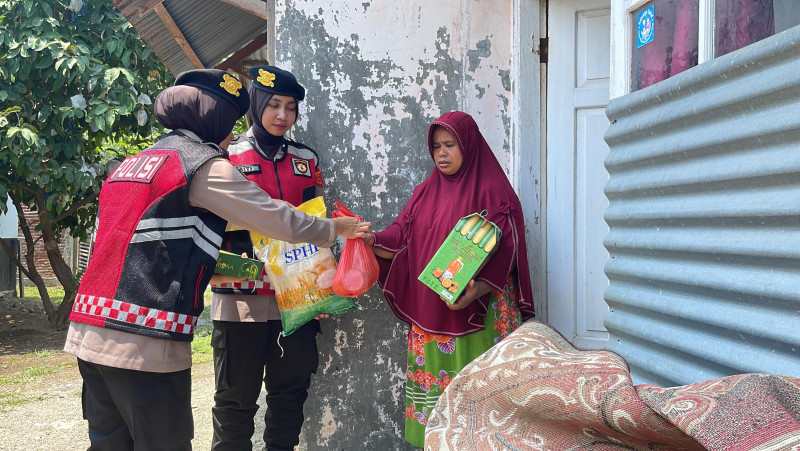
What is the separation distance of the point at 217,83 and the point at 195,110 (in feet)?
0.47

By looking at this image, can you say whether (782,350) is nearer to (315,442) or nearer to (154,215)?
(154,215)

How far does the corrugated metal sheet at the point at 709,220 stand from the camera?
1587mm

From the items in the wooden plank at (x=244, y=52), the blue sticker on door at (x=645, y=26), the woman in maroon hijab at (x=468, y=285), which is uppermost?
the wooden plank at (x=244, y=52)

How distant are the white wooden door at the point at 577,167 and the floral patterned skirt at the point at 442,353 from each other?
0.44 meters

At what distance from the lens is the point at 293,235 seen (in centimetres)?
287

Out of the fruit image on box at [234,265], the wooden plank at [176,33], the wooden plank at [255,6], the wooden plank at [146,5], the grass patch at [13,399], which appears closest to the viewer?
the fruit image on box at [234,265]

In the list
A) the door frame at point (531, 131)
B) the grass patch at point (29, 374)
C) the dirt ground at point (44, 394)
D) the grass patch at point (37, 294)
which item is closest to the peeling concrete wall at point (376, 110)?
the door frame at point (531, 131)

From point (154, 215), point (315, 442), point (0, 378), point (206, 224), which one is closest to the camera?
point (154, 215)

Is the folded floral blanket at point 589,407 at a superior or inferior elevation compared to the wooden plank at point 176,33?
inferior

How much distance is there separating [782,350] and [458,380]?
744mm

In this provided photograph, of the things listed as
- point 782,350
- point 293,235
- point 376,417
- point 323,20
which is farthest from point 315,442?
point 782,350

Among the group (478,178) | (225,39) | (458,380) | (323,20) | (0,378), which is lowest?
(0,378)

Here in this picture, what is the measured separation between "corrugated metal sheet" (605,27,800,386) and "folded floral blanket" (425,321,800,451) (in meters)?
0.36

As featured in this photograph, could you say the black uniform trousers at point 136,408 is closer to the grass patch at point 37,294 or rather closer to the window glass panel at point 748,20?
the window glass panel at point 748,20
